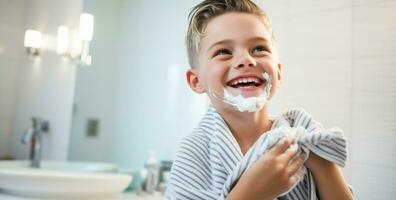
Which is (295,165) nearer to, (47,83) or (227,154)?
(227,154)

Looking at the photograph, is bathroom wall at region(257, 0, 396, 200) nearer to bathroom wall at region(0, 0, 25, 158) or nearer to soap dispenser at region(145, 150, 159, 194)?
soap dispenser at region(145, 150, 159, 194)

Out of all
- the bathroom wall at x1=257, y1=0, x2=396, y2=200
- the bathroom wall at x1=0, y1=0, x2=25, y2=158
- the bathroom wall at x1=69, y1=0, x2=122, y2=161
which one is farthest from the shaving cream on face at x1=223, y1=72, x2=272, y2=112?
the bathroom wall at x1=0, y1=0, x2=25, y2=158

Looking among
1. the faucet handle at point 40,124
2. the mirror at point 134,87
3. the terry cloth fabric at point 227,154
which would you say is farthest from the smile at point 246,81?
the faucet handle at point 40,124

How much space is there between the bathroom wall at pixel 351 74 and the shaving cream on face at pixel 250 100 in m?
0.40

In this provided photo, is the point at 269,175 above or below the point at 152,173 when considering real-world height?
above

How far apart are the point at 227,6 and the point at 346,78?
1.57 ft

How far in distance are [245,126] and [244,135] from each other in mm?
22

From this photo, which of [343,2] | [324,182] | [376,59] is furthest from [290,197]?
[343,2]

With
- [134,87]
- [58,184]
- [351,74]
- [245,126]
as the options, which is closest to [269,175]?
[245,126]

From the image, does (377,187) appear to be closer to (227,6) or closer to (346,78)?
(346,78)

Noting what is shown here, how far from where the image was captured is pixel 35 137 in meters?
1.56

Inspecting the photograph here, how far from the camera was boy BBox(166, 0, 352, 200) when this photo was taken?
24.4 inches

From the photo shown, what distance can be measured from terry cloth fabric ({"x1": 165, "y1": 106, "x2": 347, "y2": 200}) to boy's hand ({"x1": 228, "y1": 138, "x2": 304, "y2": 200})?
0.02 meters

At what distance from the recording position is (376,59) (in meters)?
0.95
